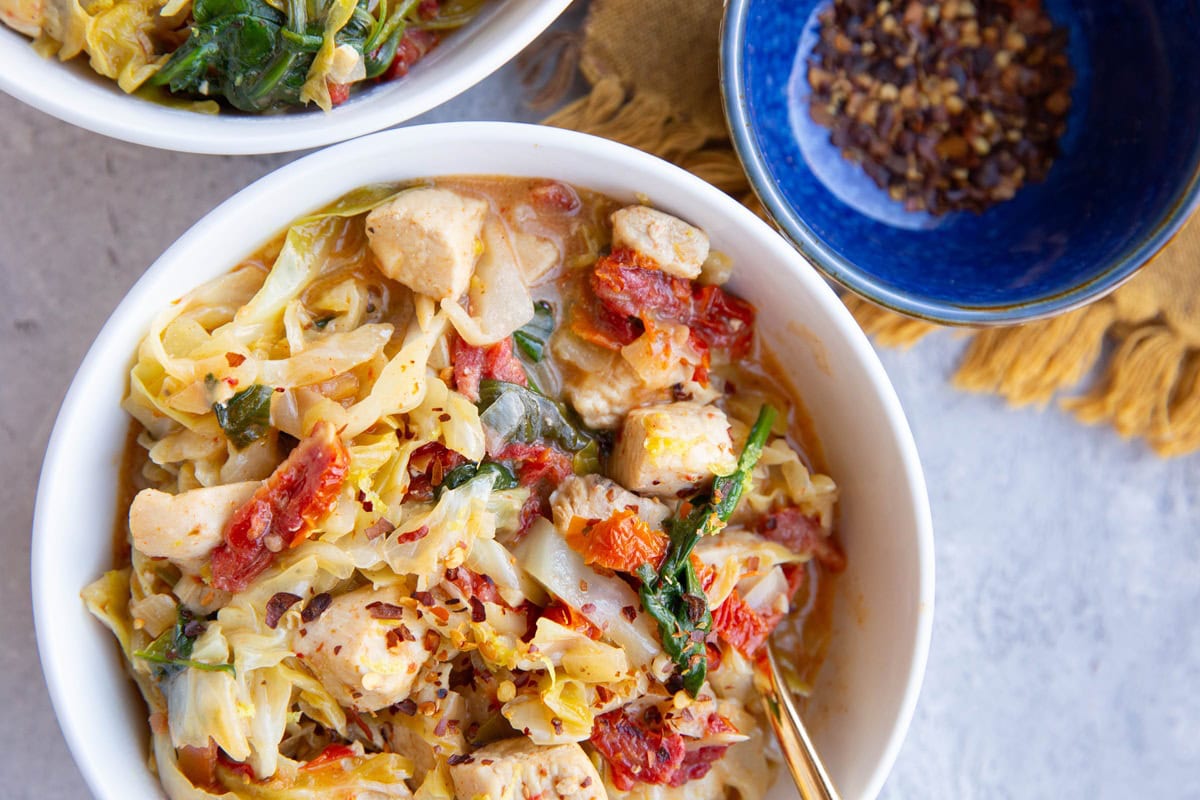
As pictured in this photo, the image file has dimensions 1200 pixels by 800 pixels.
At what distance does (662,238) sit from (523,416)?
0.57m

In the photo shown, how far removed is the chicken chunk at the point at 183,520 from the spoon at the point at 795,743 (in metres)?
1.53

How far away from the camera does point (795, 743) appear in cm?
295

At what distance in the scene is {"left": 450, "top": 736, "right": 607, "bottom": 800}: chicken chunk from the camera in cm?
263

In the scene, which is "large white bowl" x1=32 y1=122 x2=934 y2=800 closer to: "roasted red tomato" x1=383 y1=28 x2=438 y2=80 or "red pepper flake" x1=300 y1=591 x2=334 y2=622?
"roasted red tomato" x1=383 y1=28 x2=438 y2=80

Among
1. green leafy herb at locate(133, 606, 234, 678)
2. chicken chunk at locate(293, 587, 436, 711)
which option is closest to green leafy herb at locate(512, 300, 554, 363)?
chicken chunk at locate(293, 587, 436, 711)

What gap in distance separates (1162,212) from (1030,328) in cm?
56

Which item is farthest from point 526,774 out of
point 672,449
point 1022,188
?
point 1022,188

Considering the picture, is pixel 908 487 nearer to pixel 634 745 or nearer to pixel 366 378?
pixel 634 745

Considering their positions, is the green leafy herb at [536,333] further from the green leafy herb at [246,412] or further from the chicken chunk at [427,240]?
the green leafy herb at [246,412]

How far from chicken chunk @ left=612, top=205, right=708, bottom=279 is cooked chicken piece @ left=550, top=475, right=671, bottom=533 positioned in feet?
1.91

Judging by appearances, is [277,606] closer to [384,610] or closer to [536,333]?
[384,610]

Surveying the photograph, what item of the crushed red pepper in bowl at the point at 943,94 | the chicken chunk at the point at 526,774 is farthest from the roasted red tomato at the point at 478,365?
the crushed red pepper in bowl at the point at 943,94

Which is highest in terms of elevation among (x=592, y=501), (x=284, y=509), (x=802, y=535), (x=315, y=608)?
(x=284, y=509)

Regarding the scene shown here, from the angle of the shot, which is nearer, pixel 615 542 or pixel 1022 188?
pixel 615 542
